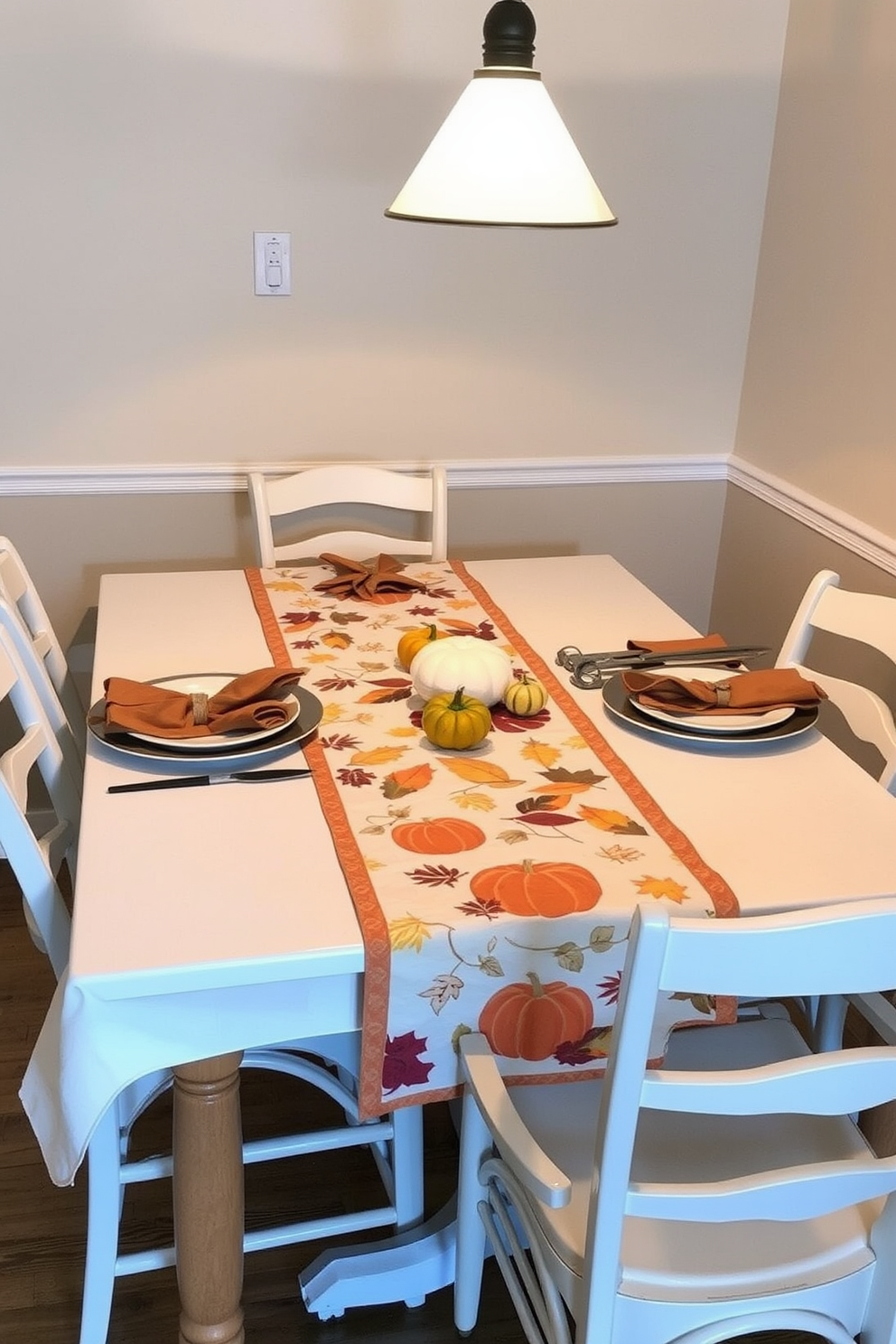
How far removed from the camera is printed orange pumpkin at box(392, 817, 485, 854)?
4.48 ft

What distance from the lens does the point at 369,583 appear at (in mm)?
2223

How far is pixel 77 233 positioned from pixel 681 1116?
6.63 ft

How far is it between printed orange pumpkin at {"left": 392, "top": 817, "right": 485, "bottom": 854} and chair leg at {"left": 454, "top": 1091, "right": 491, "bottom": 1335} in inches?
10.5

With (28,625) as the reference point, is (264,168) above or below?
above

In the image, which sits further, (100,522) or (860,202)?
(100,522)

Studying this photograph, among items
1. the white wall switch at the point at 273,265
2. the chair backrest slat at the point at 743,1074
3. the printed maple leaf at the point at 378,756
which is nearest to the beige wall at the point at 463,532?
the white wall switch at the point at 273,265

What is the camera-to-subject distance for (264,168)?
8.13ft

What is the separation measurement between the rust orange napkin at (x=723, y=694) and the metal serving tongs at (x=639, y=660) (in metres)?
0.11

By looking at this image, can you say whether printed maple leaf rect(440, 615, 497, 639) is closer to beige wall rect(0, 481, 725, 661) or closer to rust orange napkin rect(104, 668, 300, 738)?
rust orange napkin rect(104, 668, 300, 738)

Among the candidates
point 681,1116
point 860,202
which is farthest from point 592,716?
point 860,202

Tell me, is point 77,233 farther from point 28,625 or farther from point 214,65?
→ point 28,625

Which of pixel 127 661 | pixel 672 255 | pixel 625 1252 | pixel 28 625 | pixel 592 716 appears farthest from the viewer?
pixel 672 255

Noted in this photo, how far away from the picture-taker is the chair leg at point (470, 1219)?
1.39m

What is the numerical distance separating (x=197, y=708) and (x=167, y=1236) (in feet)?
2.72
